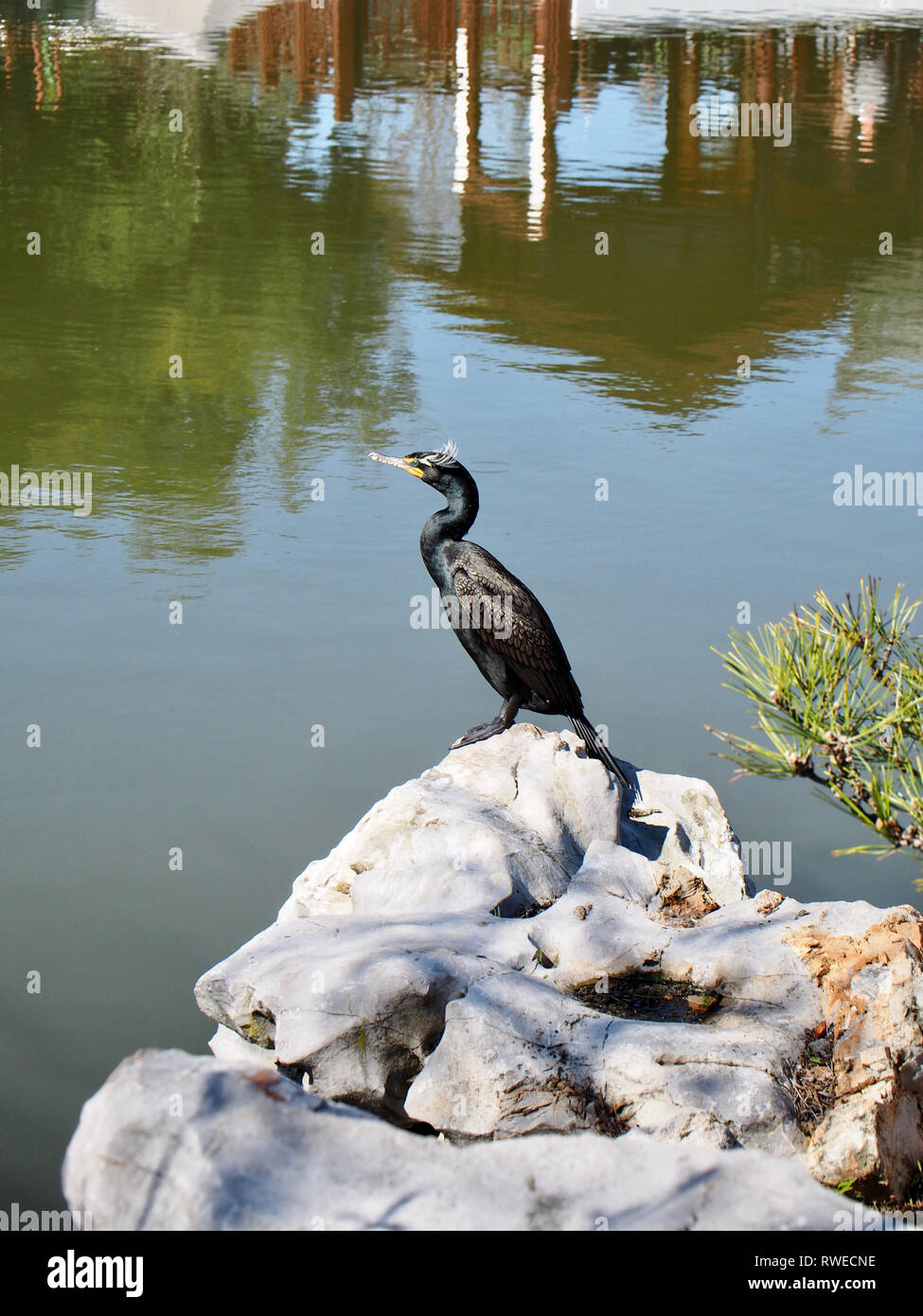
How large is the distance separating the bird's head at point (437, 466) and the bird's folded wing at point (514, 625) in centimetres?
35

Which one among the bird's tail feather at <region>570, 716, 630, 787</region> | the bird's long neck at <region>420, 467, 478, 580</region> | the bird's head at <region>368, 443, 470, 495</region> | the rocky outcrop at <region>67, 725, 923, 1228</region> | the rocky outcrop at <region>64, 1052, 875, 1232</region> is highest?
the bird's head at <region>368, 443, 470, 495</region>

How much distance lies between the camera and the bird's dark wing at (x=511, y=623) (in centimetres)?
564

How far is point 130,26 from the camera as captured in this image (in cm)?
3019

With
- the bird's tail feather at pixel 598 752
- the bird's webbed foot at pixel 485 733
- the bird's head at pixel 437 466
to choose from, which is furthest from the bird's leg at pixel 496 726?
the bird's head at pixel 437 466

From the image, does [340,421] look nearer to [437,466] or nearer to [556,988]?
[437,466]

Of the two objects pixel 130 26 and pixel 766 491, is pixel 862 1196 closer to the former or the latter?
pixel 766 491

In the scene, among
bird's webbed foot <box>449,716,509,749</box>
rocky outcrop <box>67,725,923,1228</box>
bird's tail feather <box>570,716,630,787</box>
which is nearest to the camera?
rocky outcrop <box>67,725,923,1228</box>

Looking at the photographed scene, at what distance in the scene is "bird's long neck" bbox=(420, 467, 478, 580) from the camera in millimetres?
5703

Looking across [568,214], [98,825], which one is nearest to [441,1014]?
[98,825]

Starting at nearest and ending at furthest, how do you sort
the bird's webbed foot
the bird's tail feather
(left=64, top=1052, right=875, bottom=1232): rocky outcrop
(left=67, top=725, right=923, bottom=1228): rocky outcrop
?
(left=64, top=1052, right=875, bottom=1232): rocky outcrop < (left=67, top=725, right=923, bottom=1228): rocky outcrop < the bird's tail feather < the bird's webbed foot

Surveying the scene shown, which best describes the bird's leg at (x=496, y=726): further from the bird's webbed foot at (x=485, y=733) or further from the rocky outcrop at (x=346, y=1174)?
the rocky outcrop at (x=346, y=1174)

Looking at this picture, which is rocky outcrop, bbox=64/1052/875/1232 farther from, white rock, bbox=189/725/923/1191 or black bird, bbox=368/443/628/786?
black bird, bbox=368/443/628/786

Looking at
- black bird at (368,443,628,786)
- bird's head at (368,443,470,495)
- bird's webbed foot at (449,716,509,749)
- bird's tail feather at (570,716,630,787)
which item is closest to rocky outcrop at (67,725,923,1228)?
bird's tail feather at (570,716,630,787)

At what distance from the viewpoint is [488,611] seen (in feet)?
18.6
